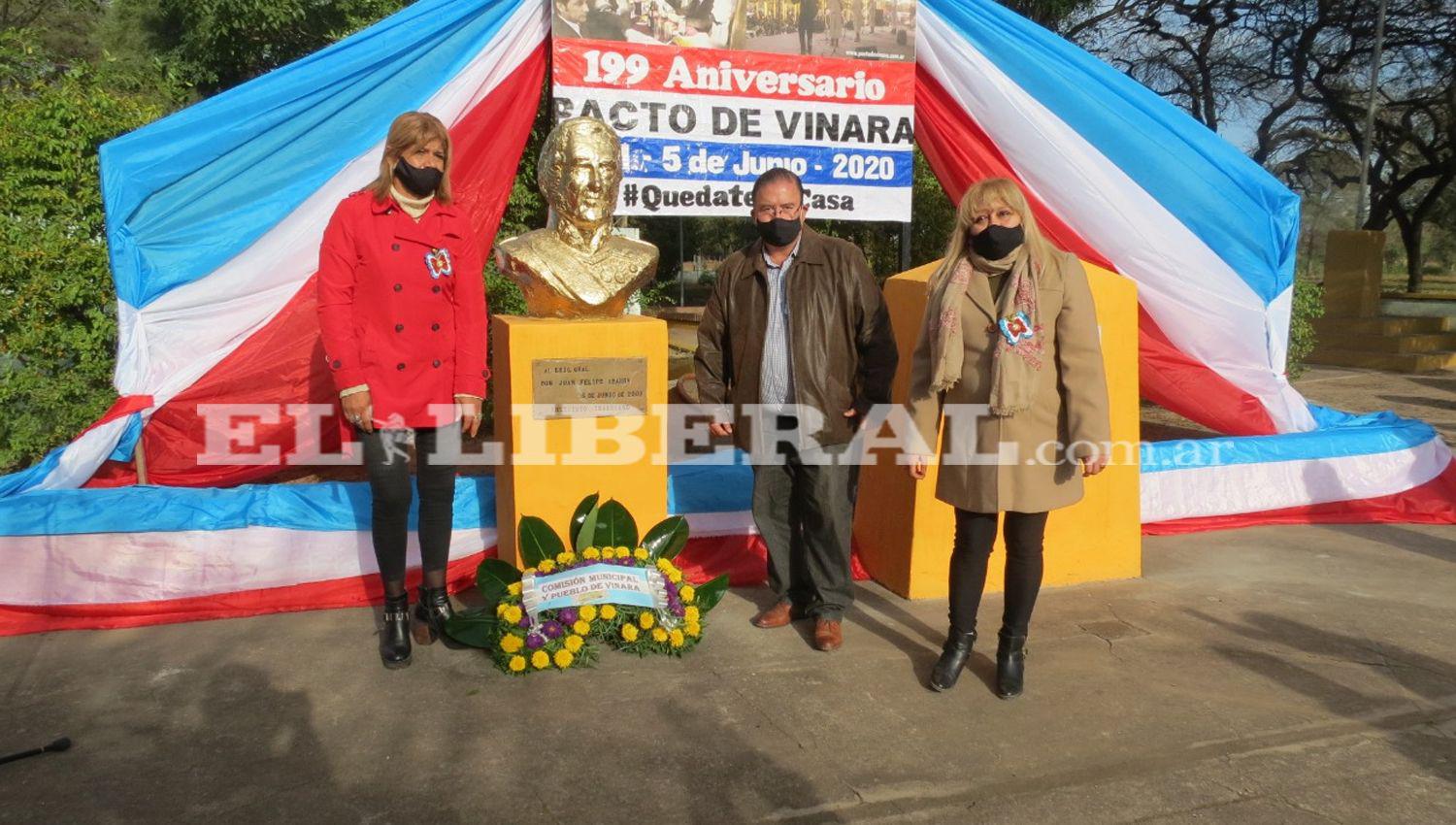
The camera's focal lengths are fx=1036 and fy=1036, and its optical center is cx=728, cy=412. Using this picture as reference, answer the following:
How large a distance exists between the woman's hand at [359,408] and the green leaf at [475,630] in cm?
71

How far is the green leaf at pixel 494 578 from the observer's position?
3.44 m

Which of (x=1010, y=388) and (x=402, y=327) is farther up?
(x=402, y=327)

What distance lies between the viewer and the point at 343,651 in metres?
3.36

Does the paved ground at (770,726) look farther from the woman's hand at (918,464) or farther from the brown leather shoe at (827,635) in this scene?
the woman's hand at (918,464)

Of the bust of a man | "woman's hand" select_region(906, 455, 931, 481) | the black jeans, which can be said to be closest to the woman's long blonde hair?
"woman's hand" select_region(906, 455, 931, 481)

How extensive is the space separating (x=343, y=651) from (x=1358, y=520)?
183 inches

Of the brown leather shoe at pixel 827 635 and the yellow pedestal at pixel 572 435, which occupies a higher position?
the yellow pedestal at pixel 572 435

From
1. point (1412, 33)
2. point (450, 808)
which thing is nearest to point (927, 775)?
point (450, 808)

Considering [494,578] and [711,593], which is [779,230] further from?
[494,578]

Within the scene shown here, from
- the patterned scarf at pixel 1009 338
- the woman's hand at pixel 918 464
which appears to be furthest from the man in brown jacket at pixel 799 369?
the patterned scarf at pixel 1009 338

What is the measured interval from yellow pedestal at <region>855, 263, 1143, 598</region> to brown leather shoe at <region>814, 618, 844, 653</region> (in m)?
0.58

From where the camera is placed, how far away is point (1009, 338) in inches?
114

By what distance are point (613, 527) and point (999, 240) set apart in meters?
1.59

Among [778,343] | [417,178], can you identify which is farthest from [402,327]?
[778,343]
